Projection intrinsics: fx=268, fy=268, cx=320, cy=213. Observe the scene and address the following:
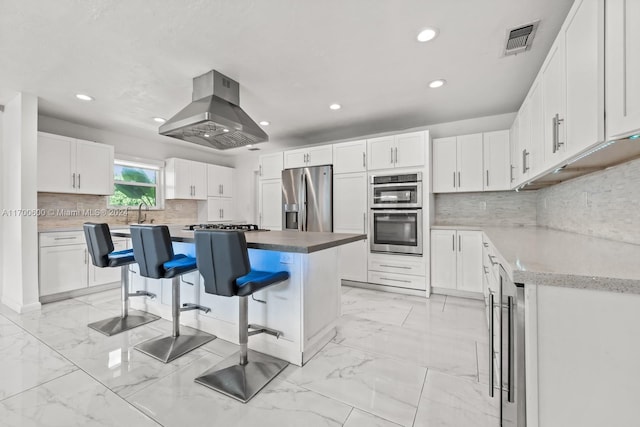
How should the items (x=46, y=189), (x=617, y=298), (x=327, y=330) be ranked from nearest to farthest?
(x=617, y=298)
(x=327, y=330)
(x=46, y=189)

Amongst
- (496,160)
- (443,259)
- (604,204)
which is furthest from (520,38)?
(443,259)

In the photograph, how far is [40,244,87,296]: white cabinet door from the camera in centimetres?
339

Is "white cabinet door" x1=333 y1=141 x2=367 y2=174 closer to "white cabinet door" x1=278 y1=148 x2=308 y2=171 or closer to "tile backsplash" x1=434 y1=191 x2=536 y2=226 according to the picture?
"white cabinet door" x1=278 y1=148 x2=308 y2=171

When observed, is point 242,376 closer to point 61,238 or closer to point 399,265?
point 399,265

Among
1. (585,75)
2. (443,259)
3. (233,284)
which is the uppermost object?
(585,75)

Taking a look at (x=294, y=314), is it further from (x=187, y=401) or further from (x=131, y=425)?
(x=131, y=425)

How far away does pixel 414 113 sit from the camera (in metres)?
3.77

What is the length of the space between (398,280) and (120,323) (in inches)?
131

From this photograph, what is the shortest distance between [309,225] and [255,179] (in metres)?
2.42

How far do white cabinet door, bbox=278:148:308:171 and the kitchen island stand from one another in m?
2.44

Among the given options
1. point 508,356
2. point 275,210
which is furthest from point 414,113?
point 508,356

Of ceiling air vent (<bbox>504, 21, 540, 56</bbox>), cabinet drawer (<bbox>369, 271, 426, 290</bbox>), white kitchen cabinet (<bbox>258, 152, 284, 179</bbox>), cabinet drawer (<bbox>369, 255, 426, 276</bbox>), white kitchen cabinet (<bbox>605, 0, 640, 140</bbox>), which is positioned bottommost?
cabinet drawer (<bbox>369, 271, 426, 290</bbox>)

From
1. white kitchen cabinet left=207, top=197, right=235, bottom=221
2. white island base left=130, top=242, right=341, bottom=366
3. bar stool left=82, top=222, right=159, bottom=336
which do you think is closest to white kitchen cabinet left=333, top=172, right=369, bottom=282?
white island base left=130, top=242, right=341, bottom=366

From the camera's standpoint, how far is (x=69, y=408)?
1.58 m
